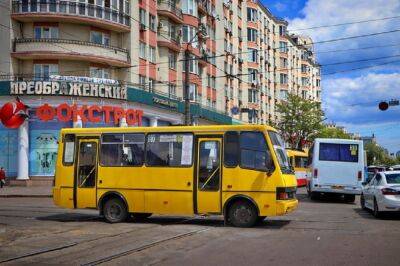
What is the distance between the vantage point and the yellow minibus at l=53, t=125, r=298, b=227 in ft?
49.2

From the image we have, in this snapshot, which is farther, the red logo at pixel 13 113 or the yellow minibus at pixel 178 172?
the red logo at pixel 13 113

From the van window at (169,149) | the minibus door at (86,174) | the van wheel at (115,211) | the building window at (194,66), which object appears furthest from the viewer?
the building window at (194,66)

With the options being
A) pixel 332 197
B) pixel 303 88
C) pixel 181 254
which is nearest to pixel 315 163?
pixel 332 197

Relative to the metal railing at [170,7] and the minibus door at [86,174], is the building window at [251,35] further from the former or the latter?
Answer: the minibus door at [86,174]

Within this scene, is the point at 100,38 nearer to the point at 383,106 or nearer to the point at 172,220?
the point at 383,106

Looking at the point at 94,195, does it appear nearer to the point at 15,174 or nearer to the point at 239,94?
the point at 15,174

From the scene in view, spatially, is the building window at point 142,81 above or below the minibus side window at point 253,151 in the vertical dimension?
above

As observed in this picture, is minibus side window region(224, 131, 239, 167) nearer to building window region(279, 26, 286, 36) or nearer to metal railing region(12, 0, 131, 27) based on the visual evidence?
metal railing region(12, 0, 131, 27)

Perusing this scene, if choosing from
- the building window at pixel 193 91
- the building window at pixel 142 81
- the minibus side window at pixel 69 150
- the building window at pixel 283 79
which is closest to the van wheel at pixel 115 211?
the minibus side window at pixel 69 150

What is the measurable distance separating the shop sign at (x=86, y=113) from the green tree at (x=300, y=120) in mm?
37043

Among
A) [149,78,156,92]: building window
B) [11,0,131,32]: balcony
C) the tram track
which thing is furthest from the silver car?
[149,78,156,92]: building window

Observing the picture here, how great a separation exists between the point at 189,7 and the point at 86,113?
1910cm

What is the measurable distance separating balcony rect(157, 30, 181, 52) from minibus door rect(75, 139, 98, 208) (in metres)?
31.5

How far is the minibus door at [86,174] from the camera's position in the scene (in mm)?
16703
